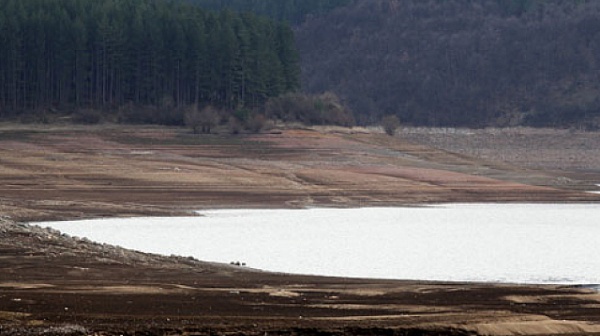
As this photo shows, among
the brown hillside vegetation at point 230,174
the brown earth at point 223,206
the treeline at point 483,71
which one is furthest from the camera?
the treeline at point 483,71

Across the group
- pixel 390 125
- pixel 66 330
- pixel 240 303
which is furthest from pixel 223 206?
pixel 390 125

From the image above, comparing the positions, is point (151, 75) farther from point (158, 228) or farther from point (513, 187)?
point (158, 228)

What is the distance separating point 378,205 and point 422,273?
33403 millimetres

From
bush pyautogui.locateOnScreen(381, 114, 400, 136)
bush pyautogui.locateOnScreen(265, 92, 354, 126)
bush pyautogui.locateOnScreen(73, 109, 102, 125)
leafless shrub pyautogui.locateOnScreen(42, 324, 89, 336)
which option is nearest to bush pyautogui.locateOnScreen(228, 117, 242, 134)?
bush pyautogui.locateOnScreen(265, 92, 354, 126)

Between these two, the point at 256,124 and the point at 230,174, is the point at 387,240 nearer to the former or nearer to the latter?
the point at 230,174

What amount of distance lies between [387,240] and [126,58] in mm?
71892

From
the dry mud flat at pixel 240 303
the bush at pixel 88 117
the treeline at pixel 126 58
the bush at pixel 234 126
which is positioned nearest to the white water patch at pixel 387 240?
the dry mud flat at pixel 240 303

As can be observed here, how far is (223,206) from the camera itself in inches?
2486

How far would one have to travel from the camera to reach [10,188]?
2486 inches

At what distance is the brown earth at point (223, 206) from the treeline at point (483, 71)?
2806 inches

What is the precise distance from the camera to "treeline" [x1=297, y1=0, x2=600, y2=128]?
17550 centimetres

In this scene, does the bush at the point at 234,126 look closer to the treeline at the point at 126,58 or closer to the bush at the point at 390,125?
the treeline at the point at 126,58

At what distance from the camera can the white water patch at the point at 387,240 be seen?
1405 inches

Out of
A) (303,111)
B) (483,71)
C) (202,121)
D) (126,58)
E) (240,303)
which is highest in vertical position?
(126,58)
